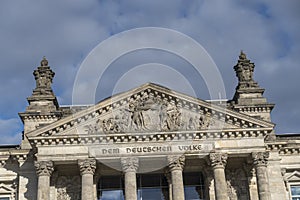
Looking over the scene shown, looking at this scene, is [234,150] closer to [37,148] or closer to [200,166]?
[200,166]

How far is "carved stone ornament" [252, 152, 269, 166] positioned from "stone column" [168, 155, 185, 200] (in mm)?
5289

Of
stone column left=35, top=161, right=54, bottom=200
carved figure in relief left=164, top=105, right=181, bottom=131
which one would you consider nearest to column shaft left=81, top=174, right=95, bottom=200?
stone column left=35, top=161, right=54, bottom=200

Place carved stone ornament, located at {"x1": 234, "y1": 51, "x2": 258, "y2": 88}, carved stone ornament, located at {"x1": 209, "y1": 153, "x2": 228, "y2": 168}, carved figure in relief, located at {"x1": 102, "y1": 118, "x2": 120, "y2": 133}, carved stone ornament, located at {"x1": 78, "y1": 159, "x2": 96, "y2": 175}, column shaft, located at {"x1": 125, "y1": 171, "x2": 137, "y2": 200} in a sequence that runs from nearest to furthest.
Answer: column shaft, located at {"x1": 125, "y1": 171, "x2": 137, "y2": 200}, carved stone ornament, located at {"x1": 78, "y1": 159, "x2": 96, "y2": 175}, carved stone ornament, located at {"x1": 209, "y1": 153, "x2": 228, "y2": 168}, carved figure in relief, located at {"x1": 102, "y1": 118, "x2": 120, "y2": 133}, carved stone ornament, located at {"x1": 234, "y1": 51, "x2": 258, "y2": 88}

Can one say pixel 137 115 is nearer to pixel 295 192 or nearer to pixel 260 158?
pixel 260 158

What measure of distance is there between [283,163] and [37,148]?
19977 mm

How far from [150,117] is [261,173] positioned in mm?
9213

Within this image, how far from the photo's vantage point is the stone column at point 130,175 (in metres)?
37.5

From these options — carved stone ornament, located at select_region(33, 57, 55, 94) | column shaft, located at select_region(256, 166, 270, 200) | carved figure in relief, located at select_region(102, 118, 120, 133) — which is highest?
carved stone ornament, located at select_region(33, 57, 55, 94)

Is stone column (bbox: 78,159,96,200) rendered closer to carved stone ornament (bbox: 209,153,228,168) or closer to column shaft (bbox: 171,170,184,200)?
column shaft (bbox: 171,170,184,200)

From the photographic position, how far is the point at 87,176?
125 ft

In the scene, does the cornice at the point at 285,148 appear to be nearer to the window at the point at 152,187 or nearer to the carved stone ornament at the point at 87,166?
the window at the point at 152,187

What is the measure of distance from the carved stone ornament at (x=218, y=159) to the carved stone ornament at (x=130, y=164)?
18.2ft

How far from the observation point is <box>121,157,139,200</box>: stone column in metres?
37.5

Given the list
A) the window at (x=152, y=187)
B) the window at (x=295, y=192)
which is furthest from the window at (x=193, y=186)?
the window at (x=295, y=192)
